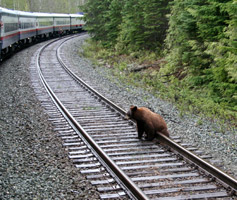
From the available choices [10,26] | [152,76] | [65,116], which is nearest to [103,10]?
[10,26]

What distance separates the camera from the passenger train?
21.3 meters

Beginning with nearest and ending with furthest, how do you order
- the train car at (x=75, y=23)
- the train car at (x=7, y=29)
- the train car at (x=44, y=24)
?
the train car at (x=7, y=29), the train car at (x=44, y=24), the train car at (x=75, y=23)

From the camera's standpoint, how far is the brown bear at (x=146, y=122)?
24.2ft

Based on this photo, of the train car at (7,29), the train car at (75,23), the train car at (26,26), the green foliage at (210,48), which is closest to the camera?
the green foliage at (210,48)

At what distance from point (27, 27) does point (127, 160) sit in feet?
91.4

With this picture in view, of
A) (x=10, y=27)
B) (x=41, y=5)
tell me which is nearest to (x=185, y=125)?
(x=10, y=27)

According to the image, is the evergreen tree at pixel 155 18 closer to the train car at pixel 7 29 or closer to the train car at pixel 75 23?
the train car at pixel 7 29

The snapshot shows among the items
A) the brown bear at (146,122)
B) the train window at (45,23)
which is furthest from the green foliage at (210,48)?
the train window at (45,23)

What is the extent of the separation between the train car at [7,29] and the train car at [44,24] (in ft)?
32.4

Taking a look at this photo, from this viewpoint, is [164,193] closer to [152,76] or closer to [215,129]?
[215,129]

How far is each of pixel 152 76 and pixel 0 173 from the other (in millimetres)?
11716

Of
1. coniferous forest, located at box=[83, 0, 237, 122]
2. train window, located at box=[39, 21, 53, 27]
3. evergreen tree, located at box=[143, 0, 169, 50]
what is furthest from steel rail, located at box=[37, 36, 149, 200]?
train window, located at box=[39, 21, 53, 27]

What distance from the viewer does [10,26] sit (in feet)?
76.5

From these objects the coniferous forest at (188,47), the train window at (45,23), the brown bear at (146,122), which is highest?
the train window at (45,23)
